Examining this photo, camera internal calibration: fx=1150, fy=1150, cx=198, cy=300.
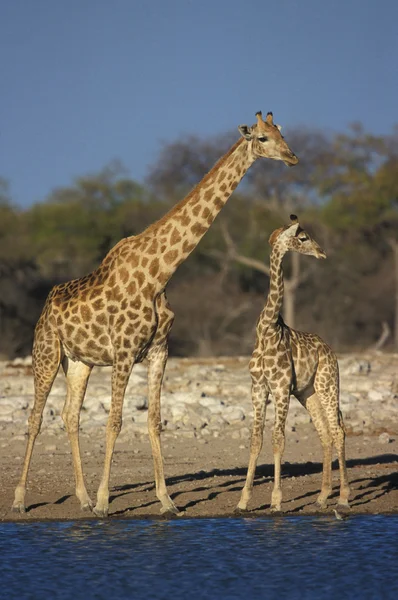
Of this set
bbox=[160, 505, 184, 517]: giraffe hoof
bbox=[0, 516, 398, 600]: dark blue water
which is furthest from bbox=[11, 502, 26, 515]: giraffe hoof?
bbox=[160, 505, 184, 517]: giraffe hoof

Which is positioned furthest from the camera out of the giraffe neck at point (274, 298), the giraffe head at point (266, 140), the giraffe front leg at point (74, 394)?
the giraffe front leg at point (74, 394)

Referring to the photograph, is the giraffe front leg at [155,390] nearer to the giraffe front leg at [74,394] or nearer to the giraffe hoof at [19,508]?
the giraffe front leg at [74,394]

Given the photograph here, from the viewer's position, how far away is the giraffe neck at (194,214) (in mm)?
9273

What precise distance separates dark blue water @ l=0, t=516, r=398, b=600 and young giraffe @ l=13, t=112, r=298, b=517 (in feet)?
2.24

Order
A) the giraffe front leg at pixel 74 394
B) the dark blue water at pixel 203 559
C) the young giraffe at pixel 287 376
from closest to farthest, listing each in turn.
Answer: the dark blue water at pixel 203 559, the young giraffe at pixel 287 376, the giraffe front leg at pixel 74 394

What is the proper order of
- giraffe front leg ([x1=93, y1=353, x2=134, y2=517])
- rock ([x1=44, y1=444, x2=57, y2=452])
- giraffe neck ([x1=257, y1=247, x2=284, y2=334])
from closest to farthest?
giraffe front leg ([x1=93, y1=353, x2=134, y2=517])
giraffe neck ([x1=257, y1=247, x2=284, y2=334])
rock ([x1=44, y1=444, x2=57, y2=452])

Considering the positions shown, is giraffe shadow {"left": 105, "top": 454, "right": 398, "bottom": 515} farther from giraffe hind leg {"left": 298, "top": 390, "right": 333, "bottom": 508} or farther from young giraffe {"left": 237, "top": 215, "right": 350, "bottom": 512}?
young giraffe {"left": 237, "top": 215, "right": 350, "bottom": 512}

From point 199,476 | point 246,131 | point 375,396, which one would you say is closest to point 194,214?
point 246,131

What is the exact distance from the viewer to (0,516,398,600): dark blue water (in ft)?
23.5

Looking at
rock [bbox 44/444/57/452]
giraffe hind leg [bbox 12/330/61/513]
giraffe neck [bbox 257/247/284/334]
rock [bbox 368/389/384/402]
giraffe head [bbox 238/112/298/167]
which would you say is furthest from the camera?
rock [bbox 368/389/384/402]

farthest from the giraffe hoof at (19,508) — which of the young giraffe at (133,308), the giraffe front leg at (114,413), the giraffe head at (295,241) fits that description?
the giraffe head at (295,241)

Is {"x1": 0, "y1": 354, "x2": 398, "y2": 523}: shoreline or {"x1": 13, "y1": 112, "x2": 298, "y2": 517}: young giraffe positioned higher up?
{"x1": 13, "y1": 112, "x2": 298, "y2": 517}: young giraffe

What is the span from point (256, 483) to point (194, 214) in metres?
2.68

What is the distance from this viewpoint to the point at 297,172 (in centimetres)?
4019
